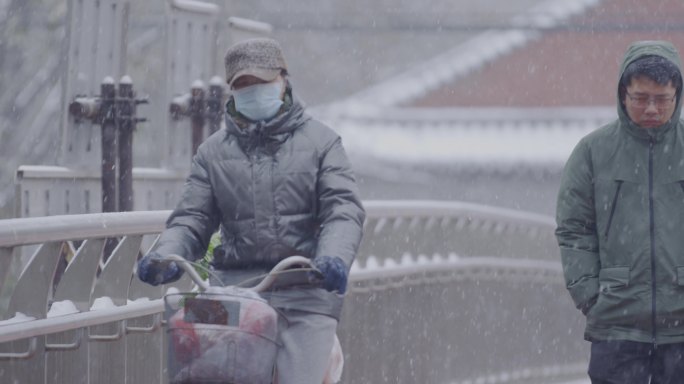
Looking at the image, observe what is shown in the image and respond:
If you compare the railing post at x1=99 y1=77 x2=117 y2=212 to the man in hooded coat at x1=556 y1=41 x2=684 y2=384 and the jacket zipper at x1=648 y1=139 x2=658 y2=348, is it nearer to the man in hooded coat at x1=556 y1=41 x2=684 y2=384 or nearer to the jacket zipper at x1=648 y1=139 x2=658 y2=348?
the man in hooded coat at x1=556 y1=41 x2=684 y2=384

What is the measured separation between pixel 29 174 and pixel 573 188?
4064mm

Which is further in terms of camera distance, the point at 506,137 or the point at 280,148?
the point at 506,137

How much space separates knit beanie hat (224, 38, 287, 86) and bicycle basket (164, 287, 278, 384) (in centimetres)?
87

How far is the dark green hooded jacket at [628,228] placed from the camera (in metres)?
5.65

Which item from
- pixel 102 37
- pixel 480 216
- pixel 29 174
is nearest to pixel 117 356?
pixel 29 174

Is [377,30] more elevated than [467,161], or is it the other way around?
[377,30]

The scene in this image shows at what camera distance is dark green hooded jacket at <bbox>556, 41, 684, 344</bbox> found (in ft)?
18.5

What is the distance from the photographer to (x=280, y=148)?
17.3 ft

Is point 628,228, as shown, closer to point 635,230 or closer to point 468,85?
point 635,230

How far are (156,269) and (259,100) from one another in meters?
0.62

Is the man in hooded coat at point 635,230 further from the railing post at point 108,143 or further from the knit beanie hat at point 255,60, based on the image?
the railing post at point 108,143

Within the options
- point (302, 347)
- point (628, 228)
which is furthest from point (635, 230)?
point (302, 347)

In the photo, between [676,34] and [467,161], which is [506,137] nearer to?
[467,161]

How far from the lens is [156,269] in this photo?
16.3 ft
